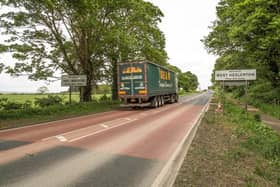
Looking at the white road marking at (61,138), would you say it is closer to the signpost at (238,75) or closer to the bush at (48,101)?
the bush at (48,101)

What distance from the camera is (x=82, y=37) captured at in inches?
880

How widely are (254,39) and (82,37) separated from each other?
15.7 metres

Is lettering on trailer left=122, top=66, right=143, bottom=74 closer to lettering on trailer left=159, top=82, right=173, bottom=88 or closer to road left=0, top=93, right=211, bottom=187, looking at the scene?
lettering on trailer left=159, top=82, right=173, bottom=88

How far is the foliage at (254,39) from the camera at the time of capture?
53.1ft

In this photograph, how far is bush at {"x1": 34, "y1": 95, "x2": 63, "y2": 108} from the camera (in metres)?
18.5

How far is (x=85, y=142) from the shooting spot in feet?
26.0

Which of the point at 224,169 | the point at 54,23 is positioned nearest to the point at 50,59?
the point at 54,23

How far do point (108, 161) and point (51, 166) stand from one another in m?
1.39

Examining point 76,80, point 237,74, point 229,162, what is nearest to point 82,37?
point 76,80

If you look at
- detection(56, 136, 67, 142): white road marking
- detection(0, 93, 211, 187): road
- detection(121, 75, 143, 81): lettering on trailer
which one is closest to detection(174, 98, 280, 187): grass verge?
detection(0, 93, 211, 187): road

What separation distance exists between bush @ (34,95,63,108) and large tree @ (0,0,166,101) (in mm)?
2714

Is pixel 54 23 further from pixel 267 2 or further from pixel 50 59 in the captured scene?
pixel 267 2

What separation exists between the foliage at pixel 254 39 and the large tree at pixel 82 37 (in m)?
7.92

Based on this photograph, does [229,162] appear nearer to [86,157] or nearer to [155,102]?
[86,157]
